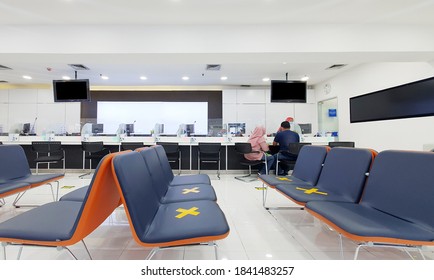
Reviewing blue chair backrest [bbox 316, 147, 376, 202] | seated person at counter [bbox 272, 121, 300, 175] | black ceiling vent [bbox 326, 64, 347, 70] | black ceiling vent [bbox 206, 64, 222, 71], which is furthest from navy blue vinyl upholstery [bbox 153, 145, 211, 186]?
black ceiling vent [bbox 326, 64, 347, 70]

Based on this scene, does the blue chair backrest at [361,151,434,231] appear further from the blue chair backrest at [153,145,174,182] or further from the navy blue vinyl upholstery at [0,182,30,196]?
the navy blue vinyl upholstery at [0,182,30,196]

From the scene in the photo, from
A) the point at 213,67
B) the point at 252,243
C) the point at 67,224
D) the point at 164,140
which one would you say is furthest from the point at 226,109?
the point at 67,224

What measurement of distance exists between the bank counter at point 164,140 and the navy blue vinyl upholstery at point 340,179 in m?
3.16

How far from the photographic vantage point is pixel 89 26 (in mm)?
3695

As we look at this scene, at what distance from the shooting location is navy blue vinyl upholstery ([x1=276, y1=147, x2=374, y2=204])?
1.96m

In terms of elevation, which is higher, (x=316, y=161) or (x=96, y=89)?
(x=96, y=89)

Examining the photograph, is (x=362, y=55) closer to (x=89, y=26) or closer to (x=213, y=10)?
(x=213, y=10)

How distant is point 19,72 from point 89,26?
406cm

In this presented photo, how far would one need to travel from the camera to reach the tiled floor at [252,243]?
1759 millimetres

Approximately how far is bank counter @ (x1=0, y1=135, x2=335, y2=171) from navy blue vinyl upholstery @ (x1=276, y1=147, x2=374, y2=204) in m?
3.16

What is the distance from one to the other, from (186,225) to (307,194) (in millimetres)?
1365

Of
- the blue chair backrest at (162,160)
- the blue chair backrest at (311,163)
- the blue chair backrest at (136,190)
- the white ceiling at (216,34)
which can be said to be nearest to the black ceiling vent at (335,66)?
the white ceiling at (216,34)

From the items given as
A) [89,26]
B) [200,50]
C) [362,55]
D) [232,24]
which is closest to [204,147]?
[200,50]
